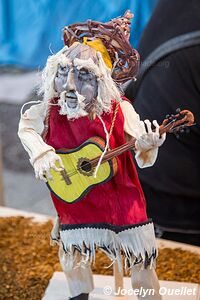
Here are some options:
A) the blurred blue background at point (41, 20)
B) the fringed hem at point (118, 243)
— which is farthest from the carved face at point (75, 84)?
the blurred blue background at point (41, 20)

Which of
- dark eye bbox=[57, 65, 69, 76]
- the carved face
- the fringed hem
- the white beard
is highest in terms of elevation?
dark eye bbox=[57, 65, 69, 76]

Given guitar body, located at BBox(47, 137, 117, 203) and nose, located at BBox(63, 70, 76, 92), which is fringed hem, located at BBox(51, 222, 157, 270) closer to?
guitar body, located at BBox(47, 137, 117, 203)

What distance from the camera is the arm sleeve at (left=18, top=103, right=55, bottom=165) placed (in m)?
0.72

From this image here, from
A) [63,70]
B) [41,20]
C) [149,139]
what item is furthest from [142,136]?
[41,20]

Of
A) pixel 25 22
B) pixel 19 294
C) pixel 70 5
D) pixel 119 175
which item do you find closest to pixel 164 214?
pixel 19 294

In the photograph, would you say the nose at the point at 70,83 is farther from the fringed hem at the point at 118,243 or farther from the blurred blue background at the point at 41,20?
the blurred blue background at the point at 41,20

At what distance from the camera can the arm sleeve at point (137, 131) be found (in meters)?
0.72

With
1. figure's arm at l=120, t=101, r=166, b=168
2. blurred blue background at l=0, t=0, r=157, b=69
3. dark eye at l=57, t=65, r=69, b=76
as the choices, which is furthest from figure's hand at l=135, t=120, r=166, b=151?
blurred blue background at l=0, t=0, r=157, b=69

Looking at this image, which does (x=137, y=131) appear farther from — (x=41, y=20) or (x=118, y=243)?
(x=41, y=20)

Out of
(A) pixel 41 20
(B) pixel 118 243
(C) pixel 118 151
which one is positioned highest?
(A) pixel 41 20

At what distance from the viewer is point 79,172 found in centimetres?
74

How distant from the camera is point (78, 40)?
737 mm

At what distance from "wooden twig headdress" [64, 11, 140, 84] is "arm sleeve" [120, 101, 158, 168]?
0.04 m

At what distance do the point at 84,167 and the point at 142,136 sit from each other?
80mm
